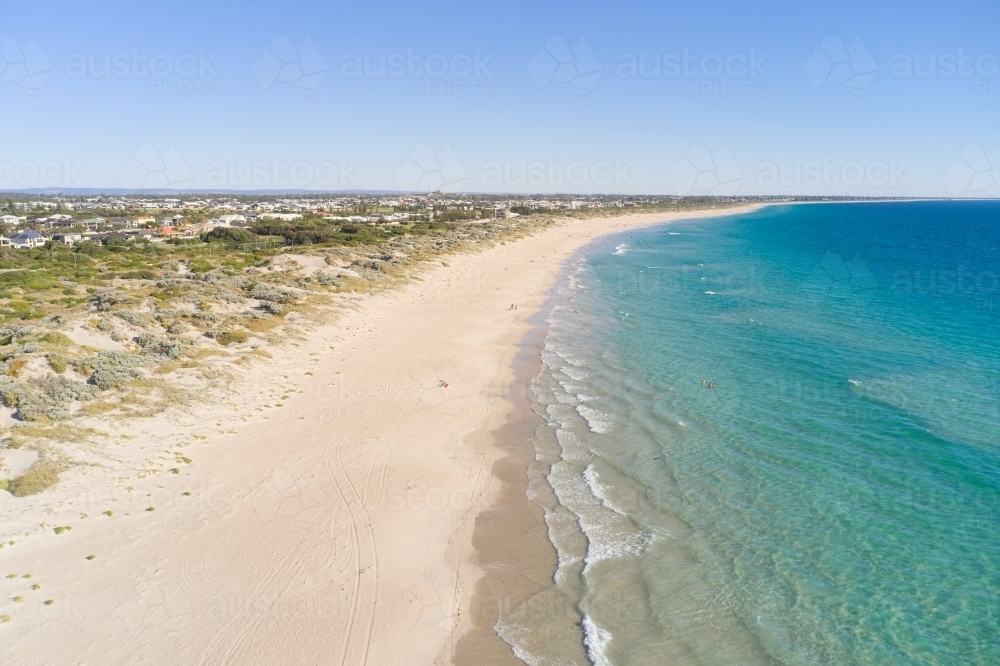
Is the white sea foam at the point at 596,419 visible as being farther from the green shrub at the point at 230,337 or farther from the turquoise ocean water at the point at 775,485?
the green shrub at the point at 230,337

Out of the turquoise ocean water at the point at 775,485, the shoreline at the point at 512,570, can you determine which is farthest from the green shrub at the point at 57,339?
the turquoise ocean water at the point at 775,485

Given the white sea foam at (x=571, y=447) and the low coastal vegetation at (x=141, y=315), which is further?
the white sea foam at (x=571, y=447)

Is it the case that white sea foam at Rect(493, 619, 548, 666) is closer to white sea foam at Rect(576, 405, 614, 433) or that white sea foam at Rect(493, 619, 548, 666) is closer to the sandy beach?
the sandy beach

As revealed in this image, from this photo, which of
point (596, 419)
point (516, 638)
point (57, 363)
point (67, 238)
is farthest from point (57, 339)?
point (67, 238)

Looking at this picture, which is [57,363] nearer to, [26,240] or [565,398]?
[565,398]

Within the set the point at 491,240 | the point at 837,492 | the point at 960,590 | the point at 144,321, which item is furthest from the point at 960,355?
the point at 491,240

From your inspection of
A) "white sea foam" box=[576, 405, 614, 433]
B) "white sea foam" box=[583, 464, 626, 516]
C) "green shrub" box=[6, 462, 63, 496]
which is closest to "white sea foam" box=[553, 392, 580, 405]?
"white sea foam" box=[576, 405, 614, 433]

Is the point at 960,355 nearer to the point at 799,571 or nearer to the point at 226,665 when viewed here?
the point at 799,571

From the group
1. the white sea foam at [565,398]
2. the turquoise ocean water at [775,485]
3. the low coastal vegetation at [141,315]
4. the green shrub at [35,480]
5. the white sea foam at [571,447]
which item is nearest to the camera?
the turquoise ocean water at [775,485]
